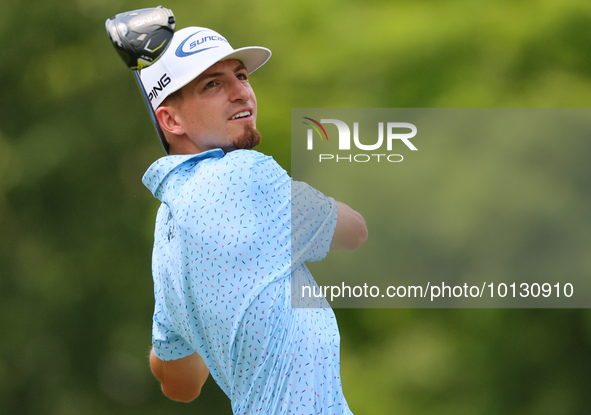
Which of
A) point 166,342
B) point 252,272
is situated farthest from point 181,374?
point 252,272

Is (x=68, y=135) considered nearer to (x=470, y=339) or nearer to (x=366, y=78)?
(x=366, y=78)

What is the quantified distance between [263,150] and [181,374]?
9.22 feet

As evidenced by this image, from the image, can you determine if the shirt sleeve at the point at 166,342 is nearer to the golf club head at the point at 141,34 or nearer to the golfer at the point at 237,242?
the golfer at the point at 237,242

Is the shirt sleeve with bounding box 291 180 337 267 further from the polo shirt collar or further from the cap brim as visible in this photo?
the cap brim

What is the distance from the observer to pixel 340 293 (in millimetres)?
2066

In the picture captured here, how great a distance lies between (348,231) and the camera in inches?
71.4

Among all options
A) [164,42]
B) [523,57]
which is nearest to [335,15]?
[523,57]

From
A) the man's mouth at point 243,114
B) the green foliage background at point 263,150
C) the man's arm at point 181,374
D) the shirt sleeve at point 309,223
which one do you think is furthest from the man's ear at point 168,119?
the green foliage background at point 263,150

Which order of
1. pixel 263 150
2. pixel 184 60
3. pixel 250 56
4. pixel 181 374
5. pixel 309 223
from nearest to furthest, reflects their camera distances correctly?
pixel 309 223
pixel 184 60
pixel 250 56
pixel 181 374
pixel 263 150

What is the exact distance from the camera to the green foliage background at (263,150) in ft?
15.6

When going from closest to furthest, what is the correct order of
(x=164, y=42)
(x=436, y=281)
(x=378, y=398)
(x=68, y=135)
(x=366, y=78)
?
(x=164, y=42), (x=436, y=281), (x=378, y=398), (x=366, y=78), (x=68, y=135)

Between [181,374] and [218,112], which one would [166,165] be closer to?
[218,112]

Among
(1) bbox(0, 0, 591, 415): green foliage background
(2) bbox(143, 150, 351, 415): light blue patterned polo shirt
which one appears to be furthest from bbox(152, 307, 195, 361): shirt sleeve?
(1) bbox(0, 0, 591, 415): green foliage background

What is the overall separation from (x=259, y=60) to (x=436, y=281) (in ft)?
2.53
